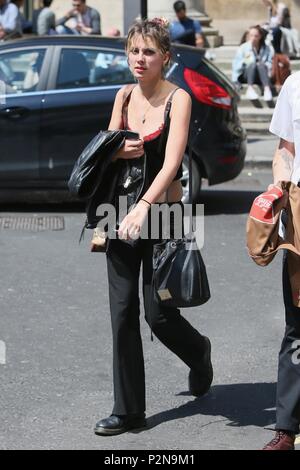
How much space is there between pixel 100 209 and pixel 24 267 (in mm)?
3825

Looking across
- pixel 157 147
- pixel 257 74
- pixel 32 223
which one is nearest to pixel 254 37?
pixel 257 74

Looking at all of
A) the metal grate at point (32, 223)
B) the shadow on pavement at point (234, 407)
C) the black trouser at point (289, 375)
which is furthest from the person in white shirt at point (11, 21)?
the black trouser at point (289, 375)

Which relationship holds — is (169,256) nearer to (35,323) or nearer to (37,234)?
(35,323)

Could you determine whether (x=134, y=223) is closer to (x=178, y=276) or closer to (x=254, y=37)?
(x=178, y=276)

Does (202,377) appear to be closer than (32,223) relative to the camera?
Yes

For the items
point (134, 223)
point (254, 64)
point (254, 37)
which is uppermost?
point (134, 223)

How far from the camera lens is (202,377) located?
245 inches

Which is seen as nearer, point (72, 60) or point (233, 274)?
point (233, 274)

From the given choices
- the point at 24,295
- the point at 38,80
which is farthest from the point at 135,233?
the point at 38,80

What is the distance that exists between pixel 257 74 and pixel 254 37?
581mm

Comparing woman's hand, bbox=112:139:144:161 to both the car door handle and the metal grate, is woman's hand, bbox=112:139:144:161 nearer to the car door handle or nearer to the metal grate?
the metal grate

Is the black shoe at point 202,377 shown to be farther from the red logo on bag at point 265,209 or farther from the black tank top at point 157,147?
the red logo on bag at point 265,209

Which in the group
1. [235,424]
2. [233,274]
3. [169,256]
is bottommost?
[233,274]

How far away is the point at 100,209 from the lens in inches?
225
